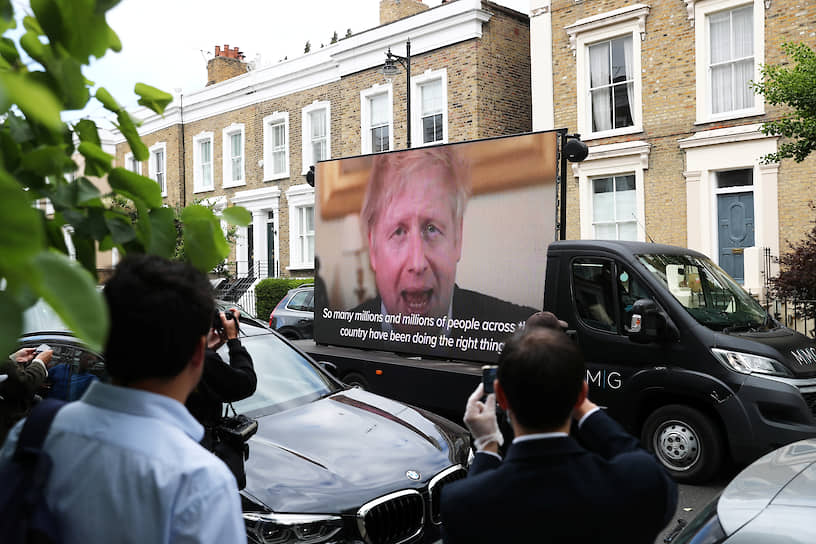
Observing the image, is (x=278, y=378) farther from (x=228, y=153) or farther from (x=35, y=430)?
(x=228, y=153)

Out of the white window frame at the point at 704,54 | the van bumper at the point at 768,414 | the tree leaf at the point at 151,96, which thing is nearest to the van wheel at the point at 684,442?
the van bumper at the point at 768,414

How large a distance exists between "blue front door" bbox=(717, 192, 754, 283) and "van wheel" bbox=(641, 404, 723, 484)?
430 inches

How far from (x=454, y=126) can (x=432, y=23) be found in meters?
3.10

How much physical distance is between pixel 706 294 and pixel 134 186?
6.65 metres

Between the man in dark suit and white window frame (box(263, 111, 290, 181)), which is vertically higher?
white window frame (box(263, 111, 290, 181))

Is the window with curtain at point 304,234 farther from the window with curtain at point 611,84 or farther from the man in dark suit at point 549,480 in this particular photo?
the man in dark suit at point 549,480

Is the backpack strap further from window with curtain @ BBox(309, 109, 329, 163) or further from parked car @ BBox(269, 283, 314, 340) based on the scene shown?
window with curtain @ BBox(309, 109, 329, 163)

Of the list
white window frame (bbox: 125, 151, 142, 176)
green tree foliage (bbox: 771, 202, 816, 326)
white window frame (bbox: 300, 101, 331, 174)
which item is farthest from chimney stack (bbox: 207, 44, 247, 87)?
white window frame (bbox: 125, 151, 142, 176)

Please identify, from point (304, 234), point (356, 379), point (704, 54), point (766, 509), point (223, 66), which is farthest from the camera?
point (223, 66)

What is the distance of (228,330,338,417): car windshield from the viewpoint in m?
5.01

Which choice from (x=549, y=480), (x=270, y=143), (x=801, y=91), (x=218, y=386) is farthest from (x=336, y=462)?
(x=270, y=143)

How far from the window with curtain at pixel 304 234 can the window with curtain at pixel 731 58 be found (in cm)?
1379

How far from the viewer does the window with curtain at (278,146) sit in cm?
2659

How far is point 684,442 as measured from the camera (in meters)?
6.66
